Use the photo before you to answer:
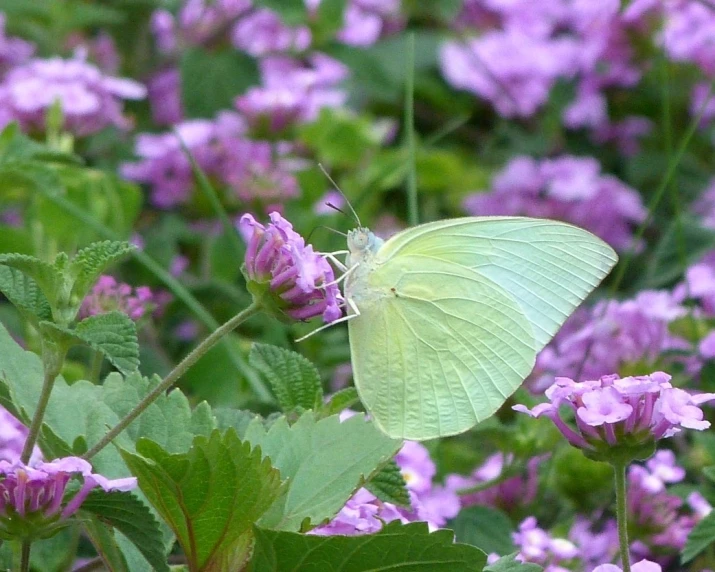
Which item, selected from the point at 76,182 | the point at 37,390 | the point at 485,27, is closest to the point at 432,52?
the point at 485,27

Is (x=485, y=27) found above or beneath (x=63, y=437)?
beneath

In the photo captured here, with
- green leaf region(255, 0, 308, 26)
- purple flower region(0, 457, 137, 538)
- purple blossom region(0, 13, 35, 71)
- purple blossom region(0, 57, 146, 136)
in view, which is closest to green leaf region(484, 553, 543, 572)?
purple flower region(0, 457, 137, 538)

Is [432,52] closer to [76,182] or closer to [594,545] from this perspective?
[76,182]

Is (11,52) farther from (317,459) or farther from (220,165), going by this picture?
(317,459)

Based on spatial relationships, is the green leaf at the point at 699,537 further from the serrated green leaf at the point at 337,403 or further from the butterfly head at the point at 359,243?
the butterfly head at the point at 359,243

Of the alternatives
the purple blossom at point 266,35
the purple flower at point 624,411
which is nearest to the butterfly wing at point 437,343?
the purple flower at point 624,411

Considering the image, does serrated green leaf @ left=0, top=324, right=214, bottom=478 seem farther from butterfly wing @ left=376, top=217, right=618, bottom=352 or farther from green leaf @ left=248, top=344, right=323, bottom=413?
butterfly wing @ left=376, top=217, right=618, bottom=352
